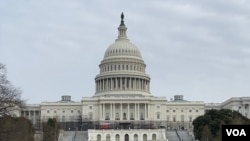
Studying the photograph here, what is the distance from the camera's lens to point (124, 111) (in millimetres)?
158125

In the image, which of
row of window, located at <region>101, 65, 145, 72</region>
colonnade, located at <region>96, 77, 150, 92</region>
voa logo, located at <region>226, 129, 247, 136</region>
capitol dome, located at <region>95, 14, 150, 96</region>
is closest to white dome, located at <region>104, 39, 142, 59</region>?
capitol dome, located at <region>95, 14, 150, 96</region>

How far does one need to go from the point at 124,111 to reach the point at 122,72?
14.4 m

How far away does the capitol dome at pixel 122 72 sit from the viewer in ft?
540

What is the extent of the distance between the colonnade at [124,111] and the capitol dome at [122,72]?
217 inches

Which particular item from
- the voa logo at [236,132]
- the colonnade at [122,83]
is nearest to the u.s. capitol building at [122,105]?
the colonnade at [122,83]

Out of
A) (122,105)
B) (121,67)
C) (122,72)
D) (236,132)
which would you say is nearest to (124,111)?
(122,105)

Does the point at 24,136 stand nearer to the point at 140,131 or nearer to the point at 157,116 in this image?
the point at 140,131

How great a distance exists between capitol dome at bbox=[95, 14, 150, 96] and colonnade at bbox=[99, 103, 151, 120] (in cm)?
552

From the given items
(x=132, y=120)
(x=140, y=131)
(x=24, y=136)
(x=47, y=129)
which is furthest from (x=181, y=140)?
(x=24, y=136)

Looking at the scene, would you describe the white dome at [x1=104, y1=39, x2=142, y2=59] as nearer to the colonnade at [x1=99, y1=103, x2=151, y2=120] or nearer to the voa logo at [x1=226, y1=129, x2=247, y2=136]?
the colonnade at [x1=99, y1=103, x2=151, y2=120]

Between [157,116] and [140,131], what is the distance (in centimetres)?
3412

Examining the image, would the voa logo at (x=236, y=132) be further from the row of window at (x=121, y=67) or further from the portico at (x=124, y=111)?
the row of window at (x=121, y=67)

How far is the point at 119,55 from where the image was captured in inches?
6629

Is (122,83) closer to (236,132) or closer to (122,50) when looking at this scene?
(122,50)
